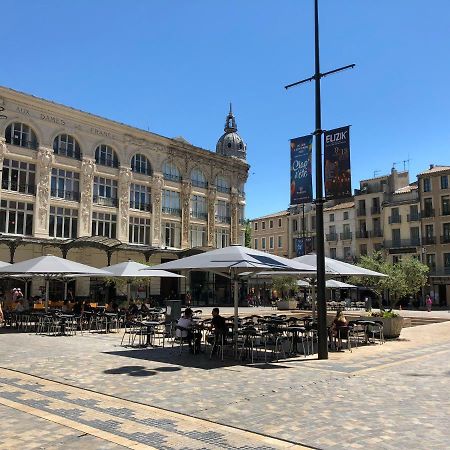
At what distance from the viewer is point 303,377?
980 centimetres

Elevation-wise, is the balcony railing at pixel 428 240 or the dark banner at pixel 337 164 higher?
the balcony railing at pixel 428 240

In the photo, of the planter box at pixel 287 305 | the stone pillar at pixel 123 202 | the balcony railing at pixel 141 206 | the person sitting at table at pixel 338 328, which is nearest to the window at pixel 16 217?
the stone pillar at pixel 123 202

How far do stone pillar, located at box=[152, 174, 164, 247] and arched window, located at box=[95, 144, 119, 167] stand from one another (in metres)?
4.20

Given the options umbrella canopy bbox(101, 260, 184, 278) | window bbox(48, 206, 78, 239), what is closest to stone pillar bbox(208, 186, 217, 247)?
window bbox(48, 206, 78, 239)

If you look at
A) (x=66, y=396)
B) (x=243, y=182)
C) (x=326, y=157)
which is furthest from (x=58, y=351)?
(x=243, y=182)

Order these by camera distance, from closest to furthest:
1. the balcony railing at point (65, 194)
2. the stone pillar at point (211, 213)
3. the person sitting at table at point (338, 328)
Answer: the person sitting at table at point (338, 328) < the balcony railing at point (65, 194) < the stone pillar at point (211, 213)

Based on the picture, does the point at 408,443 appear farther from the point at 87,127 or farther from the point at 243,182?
the point at 243,182

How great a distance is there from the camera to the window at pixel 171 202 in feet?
149

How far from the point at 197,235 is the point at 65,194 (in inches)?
566

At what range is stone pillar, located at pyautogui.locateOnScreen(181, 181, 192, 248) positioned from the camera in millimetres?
46531

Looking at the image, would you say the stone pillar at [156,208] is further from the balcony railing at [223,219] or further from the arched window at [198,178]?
the balcony railing at [223,219]

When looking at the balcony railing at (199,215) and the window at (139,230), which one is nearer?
the window at (139,230)

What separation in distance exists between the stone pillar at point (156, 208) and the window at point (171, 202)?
2.84ft

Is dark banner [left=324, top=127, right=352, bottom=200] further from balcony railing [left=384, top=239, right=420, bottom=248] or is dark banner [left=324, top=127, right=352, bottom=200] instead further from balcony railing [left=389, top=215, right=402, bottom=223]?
balcony railing [left=389, top=215, right=402, bottom=223]
